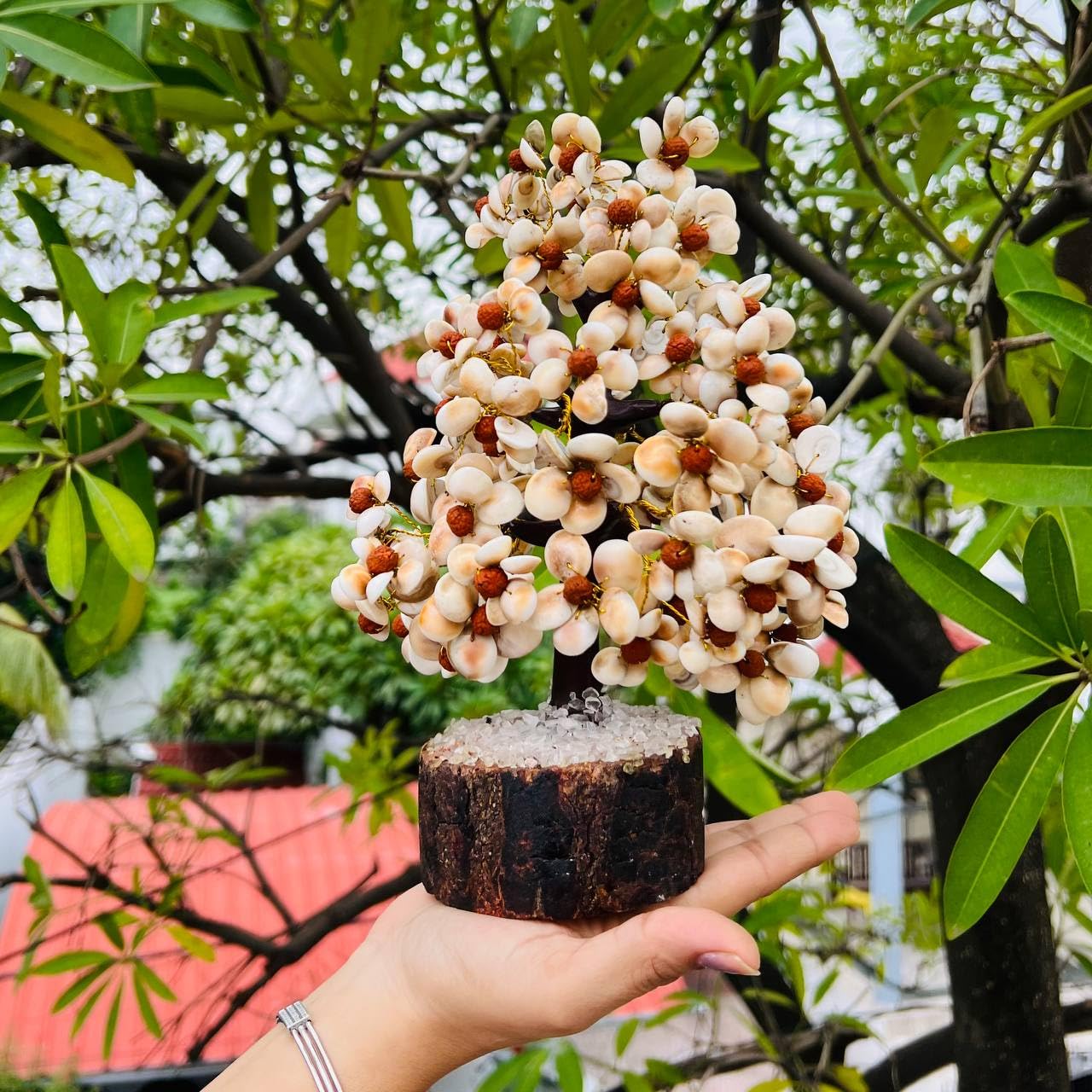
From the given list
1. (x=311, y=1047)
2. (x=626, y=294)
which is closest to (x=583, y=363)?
(x=626, y=294)

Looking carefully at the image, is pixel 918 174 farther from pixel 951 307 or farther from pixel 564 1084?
pixel 564 1084

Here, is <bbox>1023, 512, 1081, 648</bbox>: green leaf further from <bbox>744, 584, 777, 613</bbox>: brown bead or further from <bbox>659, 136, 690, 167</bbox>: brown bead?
<bbox>659, 136, 690, 167</bbox>: brown bead

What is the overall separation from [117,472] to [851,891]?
1762 millimetres

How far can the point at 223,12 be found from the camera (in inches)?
25.0

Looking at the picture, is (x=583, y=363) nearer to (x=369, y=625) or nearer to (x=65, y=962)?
(x=369, y=625)

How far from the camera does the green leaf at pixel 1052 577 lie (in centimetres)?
53

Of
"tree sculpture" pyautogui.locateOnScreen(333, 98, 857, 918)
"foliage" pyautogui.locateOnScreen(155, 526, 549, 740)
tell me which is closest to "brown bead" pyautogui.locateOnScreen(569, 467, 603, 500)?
"tree sculpture" pyautogui.locateOnScreen(333, 98, 857, 918)

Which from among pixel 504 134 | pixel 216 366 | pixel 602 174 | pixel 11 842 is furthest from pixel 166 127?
pixel 11 842

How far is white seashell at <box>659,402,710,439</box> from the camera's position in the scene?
0.49 m

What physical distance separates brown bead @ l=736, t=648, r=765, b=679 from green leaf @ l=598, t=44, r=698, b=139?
461 millimetres

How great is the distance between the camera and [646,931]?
1.57 ft

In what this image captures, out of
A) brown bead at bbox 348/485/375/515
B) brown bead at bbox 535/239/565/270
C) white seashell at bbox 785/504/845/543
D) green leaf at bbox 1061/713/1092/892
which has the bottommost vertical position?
green leaf at bbox 1061/713/1092/892

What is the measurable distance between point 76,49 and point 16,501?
274 mm

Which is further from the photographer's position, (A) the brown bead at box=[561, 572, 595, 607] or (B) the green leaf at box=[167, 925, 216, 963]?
(B) the green leaf at box=[167, 925, 216, 963]
